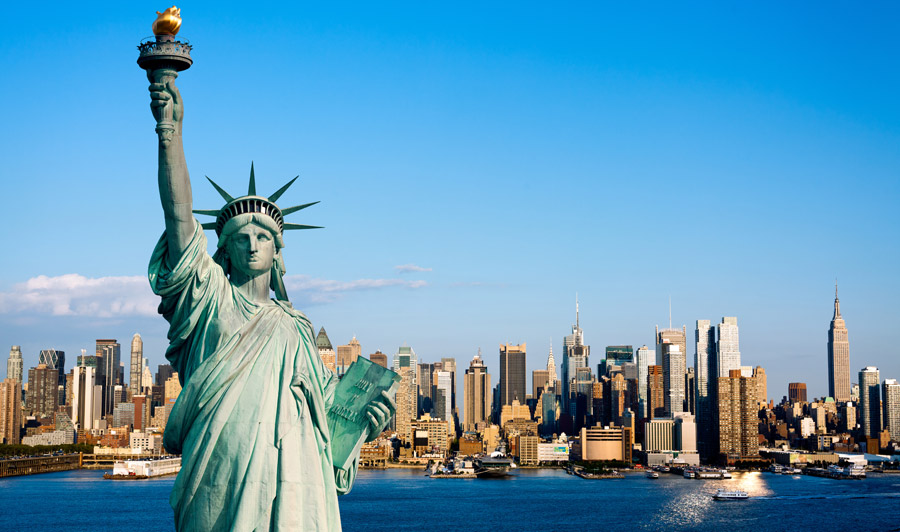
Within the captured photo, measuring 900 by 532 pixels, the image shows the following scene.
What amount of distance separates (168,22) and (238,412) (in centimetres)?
285

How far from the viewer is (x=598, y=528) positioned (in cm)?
5922

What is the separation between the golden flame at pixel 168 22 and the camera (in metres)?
8.04

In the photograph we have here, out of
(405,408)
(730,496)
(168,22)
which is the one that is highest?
(168,22)

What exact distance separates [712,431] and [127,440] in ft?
259

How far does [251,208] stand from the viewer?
8641 millimetres

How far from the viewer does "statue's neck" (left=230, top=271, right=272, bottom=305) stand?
8.66 metres

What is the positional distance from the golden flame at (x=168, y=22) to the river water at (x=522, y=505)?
48.2m

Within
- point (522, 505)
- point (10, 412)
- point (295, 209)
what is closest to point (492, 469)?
point (522, 505)

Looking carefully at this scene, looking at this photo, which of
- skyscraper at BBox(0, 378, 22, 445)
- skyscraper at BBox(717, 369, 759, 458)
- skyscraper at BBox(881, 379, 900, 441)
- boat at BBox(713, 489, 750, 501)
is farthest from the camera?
skyscraper at BBox(881, 379, 900, 441)

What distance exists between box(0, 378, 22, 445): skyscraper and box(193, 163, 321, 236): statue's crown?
158528 mm

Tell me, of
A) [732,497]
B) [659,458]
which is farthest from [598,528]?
[659,458]

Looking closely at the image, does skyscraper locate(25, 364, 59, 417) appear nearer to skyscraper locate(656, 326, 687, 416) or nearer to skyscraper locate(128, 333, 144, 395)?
skyscraper locate(128, 333, 144, 395)

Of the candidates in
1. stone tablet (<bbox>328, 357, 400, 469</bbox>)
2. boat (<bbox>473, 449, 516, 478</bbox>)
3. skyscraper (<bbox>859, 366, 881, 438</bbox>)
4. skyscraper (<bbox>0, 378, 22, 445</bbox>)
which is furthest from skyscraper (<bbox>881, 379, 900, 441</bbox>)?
stone tablet (<bbox>328, 357, 400, 469</bbox>)

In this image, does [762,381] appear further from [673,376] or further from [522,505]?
[522,505]
